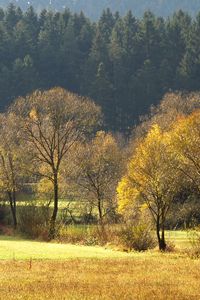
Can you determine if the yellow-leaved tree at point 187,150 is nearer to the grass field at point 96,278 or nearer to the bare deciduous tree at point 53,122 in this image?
the grass field at point 96,278

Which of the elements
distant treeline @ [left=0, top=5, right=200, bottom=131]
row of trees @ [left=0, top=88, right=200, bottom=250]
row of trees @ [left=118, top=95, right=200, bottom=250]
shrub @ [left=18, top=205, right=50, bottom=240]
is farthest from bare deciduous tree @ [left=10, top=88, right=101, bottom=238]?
distant treeline @ [left=0, top=5, right=200, bottom=131]

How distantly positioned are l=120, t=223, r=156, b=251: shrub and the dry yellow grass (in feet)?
27.5

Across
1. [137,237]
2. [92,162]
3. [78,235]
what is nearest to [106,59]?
[92,162]

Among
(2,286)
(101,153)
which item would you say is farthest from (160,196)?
(101,153)

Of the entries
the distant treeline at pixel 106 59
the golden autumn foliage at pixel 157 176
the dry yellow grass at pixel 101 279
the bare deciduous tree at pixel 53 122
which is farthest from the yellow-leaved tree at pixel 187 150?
the distant treeline at pixel 106 59

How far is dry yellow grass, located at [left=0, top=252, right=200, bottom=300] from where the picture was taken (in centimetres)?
1708

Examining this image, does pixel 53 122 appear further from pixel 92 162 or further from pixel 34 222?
pixel 92 162

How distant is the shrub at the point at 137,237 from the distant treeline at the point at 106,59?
72911mm

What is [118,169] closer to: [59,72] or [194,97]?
[194,97]

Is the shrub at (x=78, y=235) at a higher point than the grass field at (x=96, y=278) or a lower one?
higher

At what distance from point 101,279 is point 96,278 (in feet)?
0.82

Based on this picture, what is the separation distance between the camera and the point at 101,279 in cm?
2019

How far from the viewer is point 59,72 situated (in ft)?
406

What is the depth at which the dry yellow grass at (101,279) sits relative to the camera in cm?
1708
